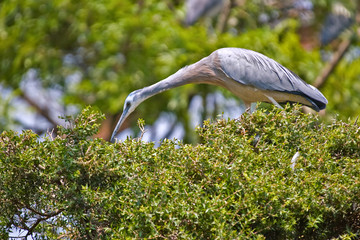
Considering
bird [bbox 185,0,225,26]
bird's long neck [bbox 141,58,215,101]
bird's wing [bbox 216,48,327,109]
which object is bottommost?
bird's wing [bbox 216,48,327,109]

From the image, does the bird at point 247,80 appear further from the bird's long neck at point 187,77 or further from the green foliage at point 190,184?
the green foliage at point 190,184

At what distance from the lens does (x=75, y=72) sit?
12.0m

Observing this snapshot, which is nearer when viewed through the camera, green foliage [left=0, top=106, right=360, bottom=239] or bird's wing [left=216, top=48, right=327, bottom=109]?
green foliage [left=0, top=106, right=360, bottom=239]

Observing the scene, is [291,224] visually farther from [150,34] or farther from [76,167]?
[150,34]

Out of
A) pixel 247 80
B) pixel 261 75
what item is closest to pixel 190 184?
pixel 247 80

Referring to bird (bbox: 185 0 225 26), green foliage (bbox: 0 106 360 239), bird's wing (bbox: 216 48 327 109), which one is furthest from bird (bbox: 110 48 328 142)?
bird (bbox: 185 0 225 26)

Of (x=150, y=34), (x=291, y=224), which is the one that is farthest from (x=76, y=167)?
(x=150, y=34)

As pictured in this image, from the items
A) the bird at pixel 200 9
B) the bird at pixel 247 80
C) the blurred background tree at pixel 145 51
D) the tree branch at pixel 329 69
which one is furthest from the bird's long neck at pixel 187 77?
the bird at pixel 200 9

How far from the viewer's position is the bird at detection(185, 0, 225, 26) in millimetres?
11273

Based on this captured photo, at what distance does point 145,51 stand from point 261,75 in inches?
193

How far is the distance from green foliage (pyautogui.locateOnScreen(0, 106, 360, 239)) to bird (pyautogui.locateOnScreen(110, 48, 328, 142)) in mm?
1480

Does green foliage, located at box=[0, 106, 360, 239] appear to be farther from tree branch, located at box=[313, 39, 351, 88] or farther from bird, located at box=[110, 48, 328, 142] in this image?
tree branch, located at box=[313, 39, 351, 88]

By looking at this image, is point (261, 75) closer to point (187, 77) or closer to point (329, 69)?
point (187, 77)

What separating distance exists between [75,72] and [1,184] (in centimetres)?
790
